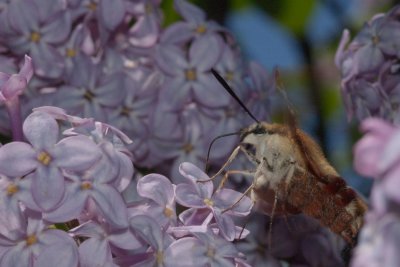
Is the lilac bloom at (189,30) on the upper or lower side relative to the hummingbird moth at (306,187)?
lower

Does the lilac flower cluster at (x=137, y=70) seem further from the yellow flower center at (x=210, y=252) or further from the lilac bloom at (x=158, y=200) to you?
the yellow flower center at (x=210, y=252)

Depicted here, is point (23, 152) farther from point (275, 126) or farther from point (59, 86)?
point (59, 86)

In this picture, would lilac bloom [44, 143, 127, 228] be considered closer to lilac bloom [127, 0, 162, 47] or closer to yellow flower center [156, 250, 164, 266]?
yellow flower center [156, 250, 164, 266]

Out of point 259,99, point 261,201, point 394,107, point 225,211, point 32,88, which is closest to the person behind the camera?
point 225,211

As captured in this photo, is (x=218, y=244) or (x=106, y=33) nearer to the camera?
(x=218, y=244)

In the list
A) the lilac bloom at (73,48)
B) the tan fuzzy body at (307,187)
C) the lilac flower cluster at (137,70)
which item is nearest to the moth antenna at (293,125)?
the tan fuzzy body at (307,187)

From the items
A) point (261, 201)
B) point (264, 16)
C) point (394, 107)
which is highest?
point (394, 107)

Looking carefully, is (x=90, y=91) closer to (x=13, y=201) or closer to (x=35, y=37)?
(x=35, y=37)

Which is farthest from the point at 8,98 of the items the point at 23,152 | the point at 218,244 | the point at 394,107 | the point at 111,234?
the point at 394,107

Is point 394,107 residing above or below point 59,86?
above
